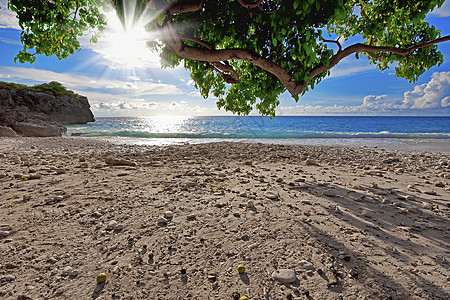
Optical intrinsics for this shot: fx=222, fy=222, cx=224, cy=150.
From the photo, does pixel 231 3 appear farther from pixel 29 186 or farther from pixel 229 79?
pixel 29 186

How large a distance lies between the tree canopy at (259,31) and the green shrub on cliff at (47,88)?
54.3 meters

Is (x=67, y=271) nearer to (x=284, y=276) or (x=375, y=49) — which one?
(x=284, y=276)

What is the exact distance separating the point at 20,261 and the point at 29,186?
3.60m

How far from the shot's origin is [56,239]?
131 inches

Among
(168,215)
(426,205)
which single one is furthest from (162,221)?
(426,205)

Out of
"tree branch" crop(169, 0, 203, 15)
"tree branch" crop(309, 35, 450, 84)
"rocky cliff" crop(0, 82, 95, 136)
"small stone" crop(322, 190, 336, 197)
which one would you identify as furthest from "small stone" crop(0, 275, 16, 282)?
"rocky cliff" crop(0, 82, 95, 136)

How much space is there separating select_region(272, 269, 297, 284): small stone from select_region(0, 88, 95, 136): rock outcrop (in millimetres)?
28858

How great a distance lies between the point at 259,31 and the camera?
577cm

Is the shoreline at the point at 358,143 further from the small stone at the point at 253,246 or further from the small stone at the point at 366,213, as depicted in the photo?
the small stone at the point at 253,246

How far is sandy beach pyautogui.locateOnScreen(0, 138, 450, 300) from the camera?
2486mm

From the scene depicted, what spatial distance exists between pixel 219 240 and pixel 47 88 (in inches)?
2638

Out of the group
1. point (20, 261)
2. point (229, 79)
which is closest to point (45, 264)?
point (20, 261)

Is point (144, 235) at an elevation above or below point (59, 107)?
below

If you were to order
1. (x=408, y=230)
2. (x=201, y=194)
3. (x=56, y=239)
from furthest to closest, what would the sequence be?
(x=201, y=194), (x=408, y=230), (x=56, y=239)
